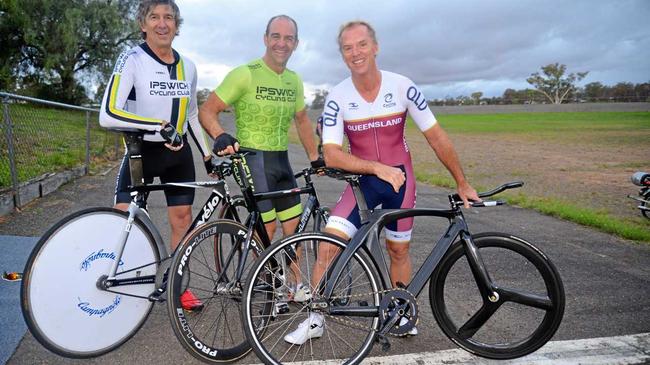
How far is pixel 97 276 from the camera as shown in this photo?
2.97 metres

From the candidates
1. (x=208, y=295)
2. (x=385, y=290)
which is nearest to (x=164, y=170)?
(x=208, y=295)

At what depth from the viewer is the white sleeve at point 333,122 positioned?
3.27m

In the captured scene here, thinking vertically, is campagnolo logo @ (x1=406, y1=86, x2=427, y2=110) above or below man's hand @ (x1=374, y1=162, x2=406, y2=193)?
above

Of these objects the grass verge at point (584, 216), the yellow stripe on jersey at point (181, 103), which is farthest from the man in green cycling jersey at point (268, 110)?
the grass verge at point (584, 216)

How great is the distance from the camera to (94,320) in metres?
2.94

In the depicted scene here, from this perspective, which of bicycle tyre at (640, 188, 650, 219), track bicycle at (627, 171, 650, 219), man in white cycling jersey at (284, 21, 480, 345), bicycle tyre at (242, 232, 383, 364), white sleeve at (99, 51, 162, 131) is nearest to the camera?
bicycle tyre at (242, 232, 383, 364)

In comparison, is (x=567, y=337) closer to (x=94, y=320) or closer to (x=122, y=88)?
(x=94, y=320)

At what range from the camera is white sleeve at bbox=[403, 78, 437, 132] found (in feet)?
10.7

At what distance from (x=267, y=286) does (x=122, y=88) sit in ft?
5.65

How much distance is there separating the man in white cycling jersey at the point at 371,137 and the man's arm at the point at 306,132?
2.48ft

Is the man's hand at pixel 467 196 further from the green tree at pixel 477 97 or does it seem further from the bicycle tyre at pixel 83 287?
the green tree at pixel 477 97

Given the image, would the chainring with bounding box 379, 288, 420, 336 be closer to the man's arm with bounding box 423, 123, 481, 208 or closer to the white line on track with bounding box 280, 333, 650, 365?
the white line on track with bounding box 280, 333, 650, 365

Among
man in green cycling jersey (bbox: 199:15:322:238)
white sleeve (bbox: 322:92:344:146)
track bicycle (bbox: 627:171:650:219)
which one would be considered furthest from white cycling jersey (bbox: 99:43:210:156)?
track bicycle (bbox: 627:171:650:219)

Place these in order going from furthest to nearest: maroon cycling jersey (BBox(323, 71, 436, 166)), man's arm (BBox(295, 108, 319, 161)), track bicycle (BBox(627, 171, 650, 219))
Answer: track bicycle (BBox(627, 171, 650, 219)) < man's arm (BBox(295, 108, 319, 161)) < maroon cycling jersey (BBox(323, 71, 436, 166))
